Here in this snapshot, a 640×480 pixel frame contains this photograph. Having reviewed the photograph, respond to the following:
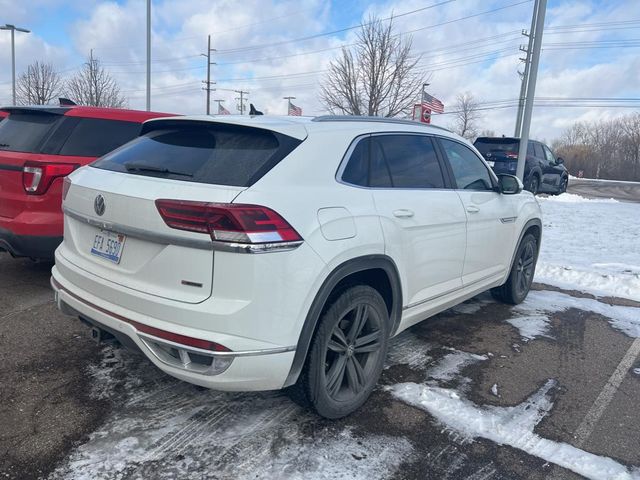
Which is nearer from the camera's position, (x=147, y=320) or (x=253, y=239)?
(x=253, y=239)

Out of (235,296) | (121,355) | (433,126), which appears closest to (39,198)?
(121,355)

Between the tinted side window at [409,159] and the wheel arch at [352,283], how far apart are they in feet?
1.92

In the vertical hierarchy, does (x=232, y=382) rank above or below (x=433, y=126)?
below

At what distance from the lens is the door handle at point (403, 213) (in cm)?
313

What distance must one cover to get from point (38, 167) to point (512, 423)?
430 cm

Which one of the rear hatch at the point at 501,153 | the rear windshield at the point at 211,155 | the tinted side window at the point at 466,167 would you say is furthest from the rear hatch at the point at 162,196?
the rear hatch at the point at 501,153

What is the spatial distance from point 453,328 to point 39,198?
3.88 meters

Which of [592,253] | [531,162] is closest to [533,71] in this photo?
[592,253]

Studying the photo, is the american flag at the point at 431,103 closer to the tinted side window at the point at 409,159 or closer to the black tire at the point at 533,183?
the black tire at the point at 533,183

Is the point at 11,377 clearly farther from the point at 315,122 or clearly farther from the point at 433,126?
the point at 433,126

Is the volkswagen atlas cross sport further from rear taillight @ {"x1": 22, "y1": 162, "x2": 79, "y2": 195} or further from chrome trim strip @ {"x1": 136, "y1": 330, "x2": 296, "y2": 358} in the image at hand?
rear taillight @ {"x1": 22, "y1": 162, "x2": 79, "y2": 195}

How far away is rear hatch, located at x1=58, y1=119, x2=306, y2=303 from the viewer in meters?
2.39

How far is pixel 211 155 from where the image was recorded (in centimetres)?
266

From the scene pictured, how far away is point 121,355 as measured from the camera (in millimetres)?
3662
